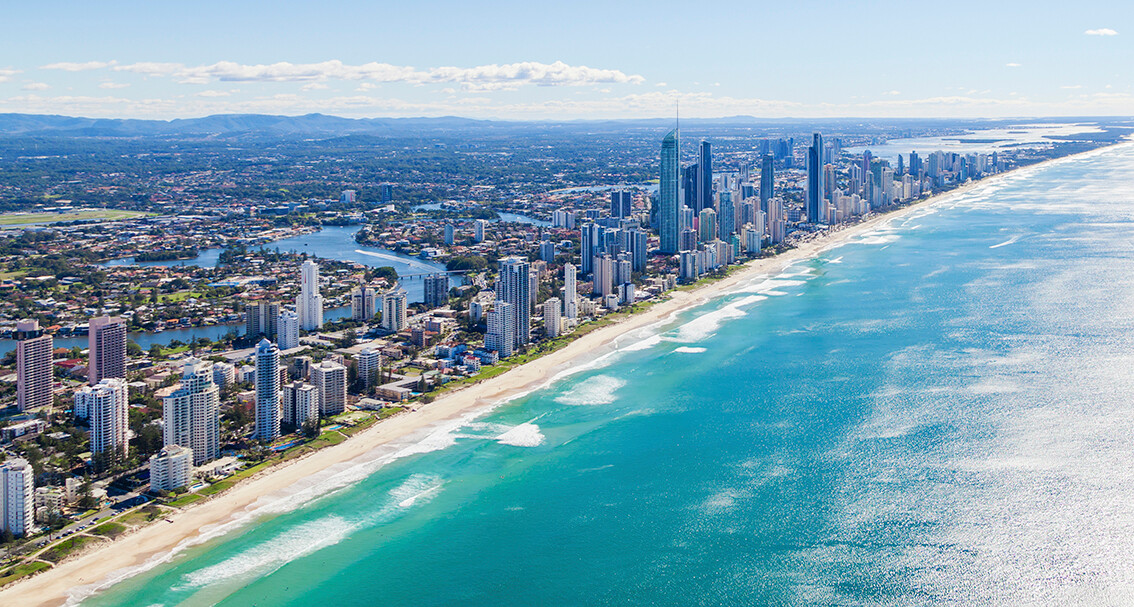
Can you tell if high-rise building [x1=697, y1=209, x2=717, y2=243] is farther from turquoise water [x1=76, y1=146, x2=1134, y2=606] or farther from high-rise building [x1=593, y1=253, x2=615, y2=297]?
turquoise water [x1=76, y1=146, x2=1134, y2=606]

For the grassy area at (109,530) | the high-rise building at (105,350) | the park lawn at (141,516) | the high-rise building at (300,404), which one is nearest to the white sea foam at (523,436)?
the high-rise building at (300,404)

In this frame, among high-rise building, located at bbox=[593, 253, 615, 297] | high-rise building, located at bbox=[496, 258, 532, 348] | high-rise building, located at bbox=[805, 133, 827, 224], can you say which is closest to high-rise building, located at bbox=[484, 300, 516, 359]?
high-rise building, located at bbox=[496, 258, 532, 348]

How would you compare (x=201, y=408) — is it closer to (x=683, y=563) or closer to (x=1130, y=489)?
(x=683, y=563)

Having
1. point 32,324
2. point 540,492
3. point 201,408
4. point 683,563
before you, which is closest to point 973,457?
point 683,563

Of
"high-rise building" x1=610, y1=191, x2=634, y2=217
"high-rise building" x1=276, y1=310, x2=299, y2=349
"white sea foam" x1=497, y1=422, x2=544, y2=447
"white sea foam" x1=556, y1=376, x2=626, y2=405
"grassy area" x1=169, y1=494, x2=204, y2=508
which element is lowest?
"grassy area" x1=169, y1=494, x2=204, y2=508

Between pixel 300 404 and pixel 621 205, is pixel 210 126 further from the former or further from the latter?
pixel 300 404

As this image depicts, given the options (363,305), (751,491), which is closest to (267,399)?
(751,491)
